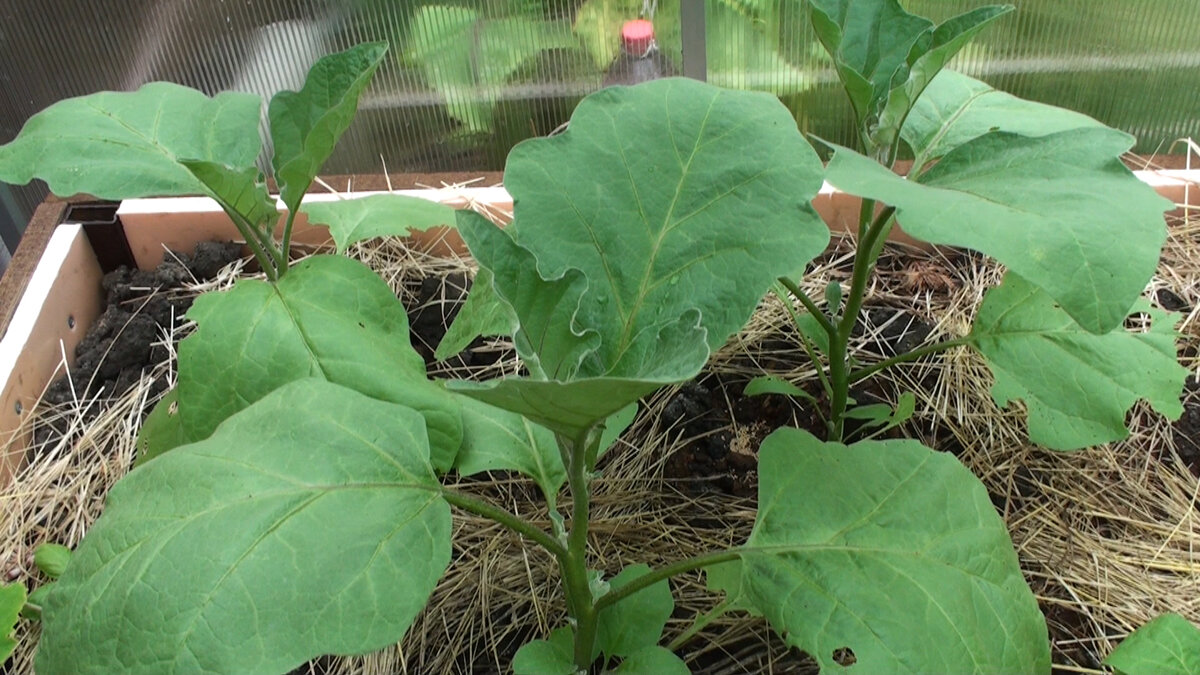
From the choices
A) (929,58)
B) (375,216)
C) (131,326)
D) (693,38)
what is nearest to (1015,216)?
(929,58)

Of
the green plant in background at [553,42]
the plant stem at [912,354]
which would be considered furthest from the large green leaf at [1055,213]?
the green plant in background at [553,42]

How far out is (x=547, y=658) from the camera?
0.81 m

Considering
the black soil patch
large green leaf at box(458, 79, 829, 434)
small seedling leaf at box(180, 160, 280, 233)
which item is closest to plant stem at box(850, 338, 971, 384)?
the black soil patch

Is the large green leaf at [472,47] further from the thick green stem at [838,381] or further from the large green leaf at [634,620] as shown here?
the large green leaf at [634,620]

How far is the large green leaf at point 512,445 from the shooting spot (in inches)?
34.2

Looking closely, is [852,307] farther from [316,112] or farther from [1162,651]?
[316,112]

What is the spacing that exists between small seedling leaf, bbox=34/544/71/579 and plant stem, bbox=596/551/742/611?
0.52 metres

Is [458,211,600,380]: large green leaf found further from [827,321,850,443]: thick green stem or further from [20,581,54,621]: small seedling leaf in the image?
[20,581,54,621]: small seedling leaf

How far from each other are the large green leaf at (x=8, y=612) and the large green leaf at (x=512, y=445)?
1.21ft

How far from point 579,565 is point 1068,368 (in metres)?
0.49

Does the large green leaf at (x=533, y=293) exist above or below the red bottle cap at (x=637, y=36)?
above

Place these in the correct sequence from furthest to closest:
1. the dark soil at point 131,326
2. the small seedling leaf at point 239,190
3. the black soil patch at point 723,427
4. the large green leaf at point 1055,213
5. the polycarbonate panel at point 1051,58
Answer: the polycarbonate panel at point 1051,58, the dark soil at point 131,326, the black soil patch at point 723,427, the small seedling leaf at point 239,190, the large green leaf at point 1055,213

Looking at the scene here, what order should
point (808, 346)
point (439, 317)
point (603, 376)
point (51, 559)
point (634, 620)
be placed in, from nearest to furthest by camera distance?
point (603, 376)
point (634, 620)
point (51, 559)
point (808, 346)
point (439, 317)

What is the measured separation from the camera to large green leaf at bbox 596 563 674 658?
843 mm
